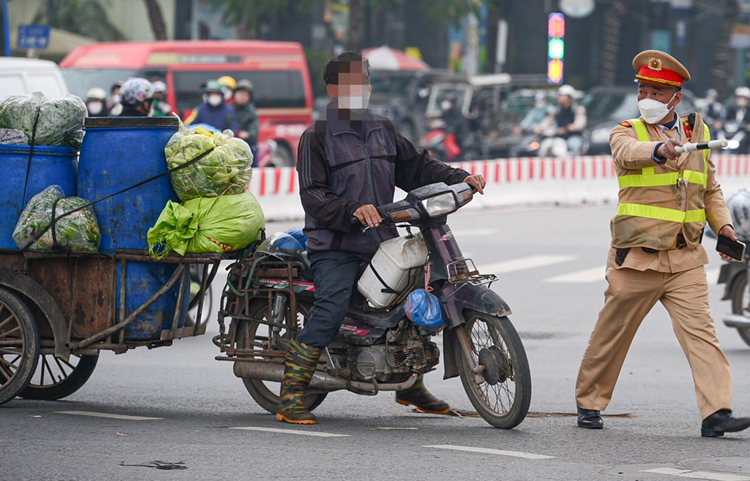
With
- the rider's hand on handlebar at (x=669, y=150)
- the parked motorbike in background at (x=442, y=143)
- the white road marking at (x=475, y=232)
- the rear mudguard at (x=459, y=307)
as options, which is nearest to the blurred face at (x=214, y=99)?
the white road marking at (x=475, y=232)

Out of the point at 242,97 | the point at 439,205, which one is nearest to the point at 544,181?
the point at 242,97

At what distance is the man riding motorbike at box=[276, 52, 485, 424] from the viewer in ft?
21.6

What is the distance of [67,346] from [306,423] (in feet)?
4.28

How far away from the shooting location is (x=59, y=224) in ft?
22.5

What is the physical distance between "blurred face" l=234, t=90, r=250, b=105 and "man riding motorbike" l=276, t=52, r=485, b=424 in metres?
11.7

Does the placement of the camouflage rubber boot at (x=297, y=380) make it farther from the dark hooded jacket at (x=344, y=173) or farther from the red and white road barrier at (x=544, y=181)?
the red and white road barrier at (x=544, y=181)

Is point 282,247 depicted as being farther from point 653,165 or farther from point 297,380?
point 653,165

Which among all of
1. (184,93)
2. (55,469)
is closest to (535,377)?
(55,469)

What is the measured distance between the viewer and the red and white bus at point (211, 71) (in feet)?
81.9

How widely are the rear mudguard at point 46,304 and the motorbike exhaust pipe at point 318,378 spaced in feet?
2.91

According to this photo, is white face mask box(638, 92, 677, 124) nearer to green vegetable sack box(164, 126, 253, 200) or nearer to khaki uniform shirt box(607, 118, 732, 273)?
khaki uniform shirt box(607, 118, 732, 273)

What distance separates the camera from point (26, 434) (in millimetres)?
6320

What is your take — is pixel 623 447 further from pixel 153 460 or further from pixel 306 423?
pixel 153 460

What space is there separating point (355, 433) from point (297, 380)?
43 centimetres
